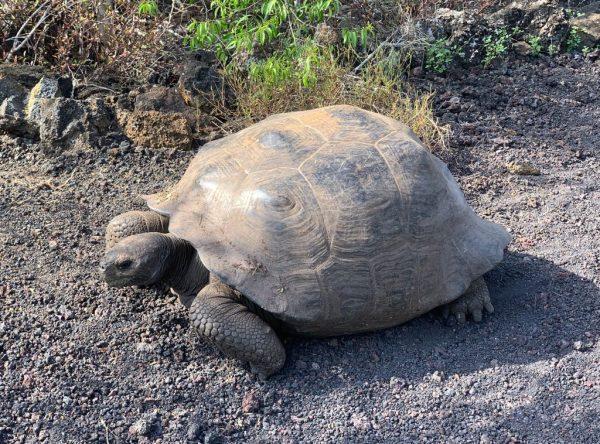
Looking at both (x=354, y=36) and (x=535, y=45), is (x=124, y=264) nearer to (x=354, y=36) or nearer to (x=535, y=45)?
(x=354, y=36)

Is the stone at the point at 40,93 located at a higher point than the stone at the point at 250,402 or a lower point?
higher

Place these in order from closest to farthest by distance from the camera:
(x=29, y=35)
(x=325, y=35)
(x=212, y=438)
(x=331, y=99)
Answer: (x=212, y=438)
(x=331, y=99)
(x=29, y=35)
(x=325, y=35)

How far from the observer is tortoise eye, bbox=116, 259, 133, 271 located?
323 cm

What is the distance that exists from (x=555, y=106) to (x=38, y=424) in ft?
13.9

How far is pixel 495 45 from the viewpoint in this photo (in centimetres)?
593

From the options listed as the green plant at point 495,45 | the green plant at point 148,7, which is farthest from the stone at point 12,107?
the green plant at point 495,45

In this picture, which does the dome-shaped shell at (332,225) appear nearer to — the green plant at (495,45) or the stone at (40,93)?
the stone at (40,93)

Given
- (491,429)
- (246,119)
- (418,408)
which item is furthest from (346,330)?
(246,119)

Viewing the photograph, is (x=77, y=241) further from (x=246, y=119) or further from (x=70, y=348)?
(x=246, y=119)

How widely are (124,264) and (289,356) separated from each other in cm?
86

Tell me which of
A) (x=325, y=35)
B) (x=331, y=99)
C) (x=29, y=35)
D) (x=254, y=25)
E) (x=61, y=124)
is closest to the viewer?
(x=61, y=124)

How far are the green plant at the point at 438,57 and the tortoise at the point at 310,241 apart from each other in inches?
94.2

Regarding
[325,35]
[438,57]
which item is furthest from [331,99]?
[438,57]

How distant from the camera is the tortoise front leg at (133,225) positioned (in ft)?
11.9
